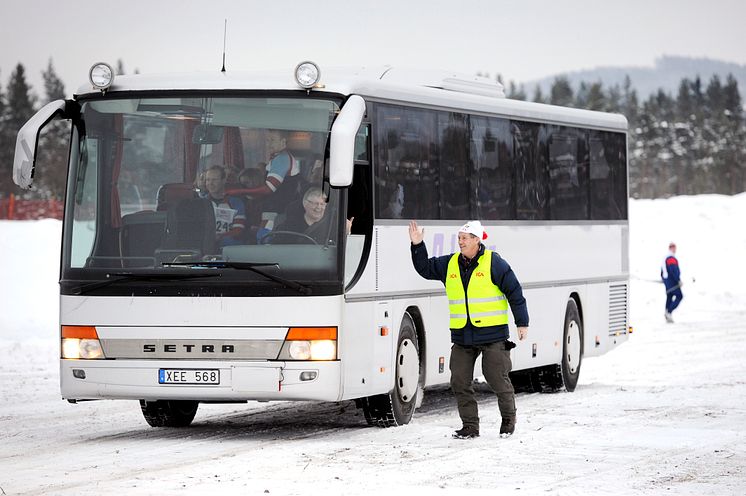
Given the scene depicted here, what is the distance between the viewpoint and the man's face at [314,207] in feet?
Answer: 43.7

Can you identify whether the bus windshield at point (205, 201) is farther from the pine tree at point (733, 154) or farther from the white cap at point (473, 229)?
the pine tree at point (733, 154)

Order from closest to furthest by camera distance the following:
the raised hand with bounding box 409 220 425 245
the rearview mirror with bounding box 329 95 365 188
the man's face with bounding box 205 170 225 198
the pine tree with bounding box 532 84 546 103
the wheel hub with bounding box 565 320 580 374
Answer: the rearview mirror with bounding box 329 95 365 188 < the man's face with bounding box 205 170 225 198 < the raised hand with bounding box 409 220 425 245 < the wheel hub with bounding box 565 320 580 374 < the pine tree with bounding box 532 84 546 103

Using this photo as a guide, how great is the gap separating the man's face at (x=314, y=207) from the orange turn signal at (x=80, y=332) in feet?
6.66

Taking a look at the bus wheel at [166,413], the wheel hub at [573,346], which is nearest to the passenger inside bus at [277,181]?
the bus wheel at [166,413]

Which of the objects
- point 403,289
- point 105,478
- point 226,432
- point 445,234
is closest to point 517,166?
point 445,234

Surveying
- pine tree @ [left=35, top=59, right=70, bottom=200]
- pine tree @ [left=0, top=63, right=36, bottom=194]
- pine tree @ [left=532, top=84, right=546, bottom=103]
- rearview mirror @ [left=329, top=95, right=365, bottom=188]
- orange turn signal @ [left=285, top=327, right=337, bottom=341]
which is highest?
pine tree @ [left=532, top=84, right=546, bottom=103]

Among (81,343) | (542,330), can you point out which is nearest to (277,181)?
(81,343)

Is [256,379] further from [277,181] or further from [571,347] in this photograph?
[571,347]

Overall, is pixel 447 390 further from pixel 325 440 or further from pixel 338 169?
pixel 338 169

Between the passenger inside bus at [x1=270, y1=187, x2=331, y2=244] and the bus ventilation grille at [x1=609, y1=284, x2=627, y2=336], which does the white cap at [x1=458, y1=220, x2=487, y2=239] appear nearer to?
the passenger inside bus at [x1=270, y1=187, x2=331, y2=244]

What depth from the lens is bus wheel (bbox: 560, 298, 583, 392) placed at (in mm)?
19297

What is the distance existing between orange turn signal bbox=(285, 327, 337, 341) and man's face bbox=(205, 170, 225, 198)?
4.28ft

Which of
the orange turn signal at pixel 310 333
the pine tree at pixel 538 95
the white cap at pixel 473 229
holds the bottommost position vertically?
the orange turn signal at pixel 310 333

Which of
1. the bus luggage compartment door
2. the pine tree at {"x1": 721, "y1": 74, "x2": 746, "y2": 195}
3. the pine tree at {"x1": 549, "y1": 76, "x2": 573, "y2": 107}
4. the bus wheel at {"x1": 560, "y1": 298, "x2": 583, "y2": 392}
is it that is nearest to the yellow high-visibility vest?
the bus luggage compartment door
